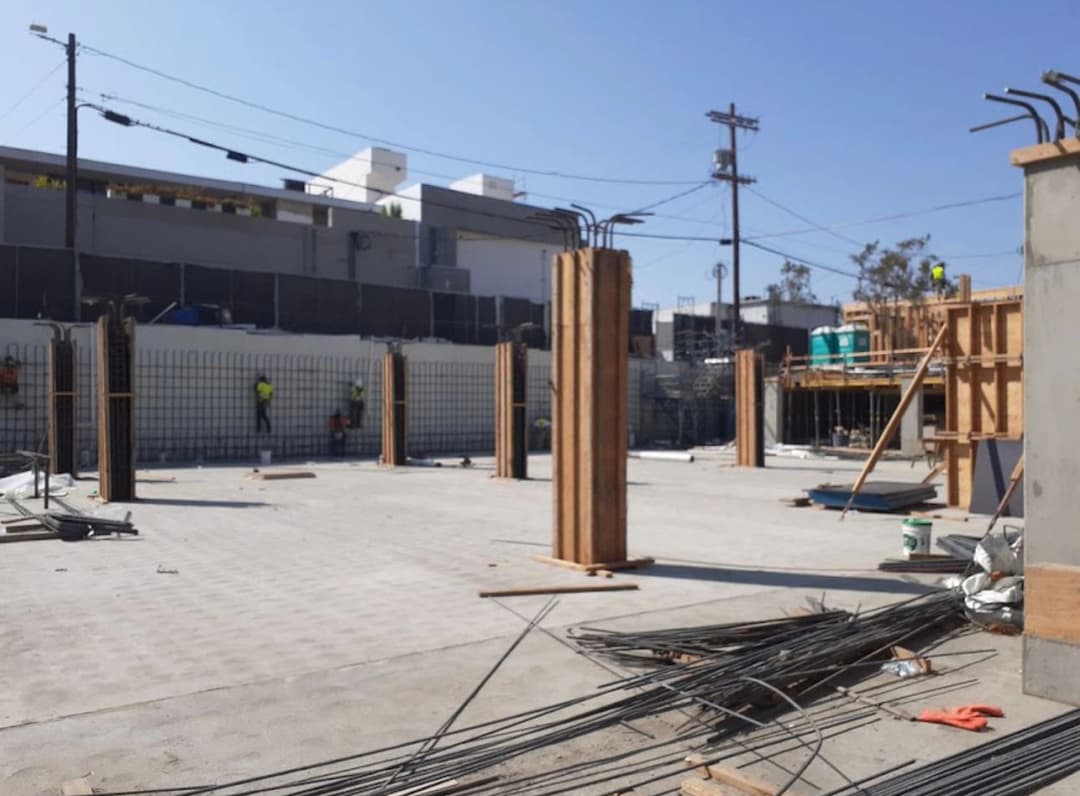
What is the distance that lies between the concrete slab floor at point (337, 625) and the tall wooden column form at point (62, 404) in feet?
16.9

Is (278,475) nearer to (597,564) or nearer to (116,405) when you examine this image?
(116,405)

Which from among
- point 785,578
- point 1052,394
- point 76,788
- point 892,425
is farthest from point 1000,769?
point 892,425

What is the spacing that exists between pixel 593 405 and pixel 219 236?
111 ft

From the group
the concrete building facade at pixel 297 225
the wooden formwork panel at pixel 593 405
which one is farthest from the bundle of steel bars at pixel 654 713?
the concrete building facade at pixel 297 225

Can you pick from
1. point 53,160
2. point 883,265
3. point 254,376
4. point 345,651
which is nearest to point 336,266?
point 53,160

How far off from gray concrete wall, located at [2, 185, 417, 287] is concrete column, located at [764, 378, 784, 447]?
1789cm

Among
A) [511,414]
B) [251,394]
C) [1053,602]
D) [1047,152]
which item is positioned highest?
[1047,152]

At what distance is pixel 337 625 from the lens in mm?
7027

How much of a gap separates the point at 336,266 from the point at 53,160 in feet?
40.5

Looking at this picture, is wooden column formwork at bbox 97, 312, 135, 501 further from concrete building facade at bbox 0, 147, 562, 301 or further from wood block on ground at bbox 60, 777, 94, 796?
concrete building facade at bbox 0, 147, 562, 301

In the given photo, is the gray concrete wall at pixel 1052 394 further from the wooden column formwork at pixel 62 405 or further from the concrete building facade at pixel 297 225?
the concrete building facade at pixel 297 225

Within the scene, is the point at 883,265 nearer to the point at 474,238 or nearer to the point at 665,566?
the point at 474,238

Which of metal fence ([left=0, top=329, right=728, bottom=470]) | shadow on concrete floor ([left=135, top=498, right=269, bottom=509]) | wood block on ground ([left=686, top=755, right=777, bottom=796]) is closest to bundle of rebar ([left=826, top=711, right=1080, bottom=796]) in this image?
wood block on ground ([left=686, top=755, right=777, bottom=796])

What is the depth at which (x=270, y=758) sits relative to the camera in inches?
176
